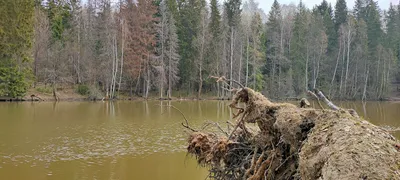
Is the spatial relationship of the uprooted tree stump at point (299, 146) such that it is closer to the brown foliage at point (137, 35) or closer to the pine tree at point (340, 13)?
the brown foliage at point (137, 35)

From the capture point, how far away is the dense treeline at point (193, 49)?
113 ft

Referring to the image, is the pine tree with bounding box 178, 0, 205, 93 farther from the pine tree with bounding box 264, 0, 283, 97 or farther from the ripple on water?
the ripple on water

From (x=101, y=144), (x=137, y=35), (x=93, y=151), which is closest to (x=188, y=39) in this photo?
(x=137, y=35)

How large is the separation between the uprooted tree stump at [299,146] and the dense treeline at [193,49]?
30030mm

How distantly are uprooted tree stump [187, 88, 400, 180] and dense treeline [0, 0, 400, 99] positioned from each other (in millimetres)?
30030

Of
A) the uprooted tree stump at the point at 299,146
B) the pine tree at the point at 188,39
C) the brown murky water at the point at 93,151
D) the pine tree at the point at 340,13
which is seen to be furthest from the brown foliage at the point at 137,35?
the uprooted tree stump at the point at 299,146

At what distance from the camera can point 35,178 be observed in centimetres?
759

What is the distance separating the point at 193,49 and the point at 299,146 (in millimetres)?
37676

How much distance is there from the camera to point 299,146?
9.35 ft

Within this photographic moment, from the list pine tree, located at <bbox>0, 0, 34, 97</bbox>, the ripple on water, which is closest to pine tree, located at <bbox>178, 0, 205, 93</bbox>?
pine tree, located at <bbox>0, 0, 34, 97</bbox>

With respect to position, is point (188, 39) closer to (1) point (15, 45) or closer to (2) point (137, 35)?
(2) point (137, 35)

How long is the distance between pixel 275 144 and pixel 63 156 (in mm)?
8081

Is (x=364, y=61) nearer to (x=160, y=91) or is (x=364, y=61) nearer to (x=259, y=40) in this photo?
(x=259, y=40)

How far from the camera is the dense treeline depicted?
113 feet
